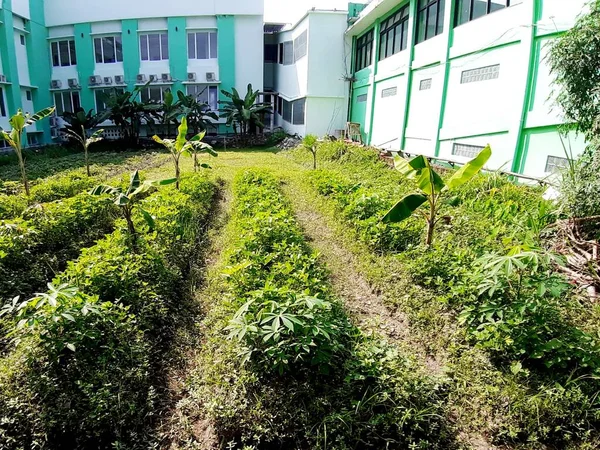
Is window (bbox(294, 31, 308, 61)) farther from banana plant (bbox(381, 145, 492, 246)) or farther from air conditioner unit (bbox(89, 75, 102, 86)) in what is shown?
banana plant (bbox(381, 145, 492, 246))

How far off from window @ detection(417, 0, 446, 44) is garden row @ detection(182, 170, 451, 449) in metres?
12.4

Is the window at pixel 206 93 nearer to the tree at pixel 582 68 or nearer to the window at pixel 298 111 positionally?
the window at pixel 298 111

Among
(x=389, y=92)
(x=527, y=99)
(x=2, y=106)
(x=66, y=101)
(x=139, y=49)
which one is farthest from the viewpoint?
(x=66, y=101)

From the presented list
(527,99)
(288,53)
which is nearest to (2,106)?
(288,53)

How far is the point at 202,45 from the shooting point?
2538 cm

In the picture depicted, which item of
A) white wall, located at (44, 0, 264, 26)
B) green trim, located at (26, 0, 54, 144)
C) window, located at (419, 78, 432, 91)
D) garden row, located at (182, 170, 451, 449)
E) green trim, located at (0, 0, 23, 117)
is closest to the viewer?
garden row, located at (182, 170, 451, 449)

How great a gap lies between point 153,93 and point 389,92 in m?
16.0

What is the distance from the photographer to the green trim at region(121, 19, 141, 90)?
81.6 feet

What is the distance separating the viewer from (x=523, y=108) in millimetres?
9234

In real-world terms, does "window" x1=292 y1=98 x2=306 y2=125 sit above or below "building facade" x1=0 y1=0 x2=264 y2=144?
below

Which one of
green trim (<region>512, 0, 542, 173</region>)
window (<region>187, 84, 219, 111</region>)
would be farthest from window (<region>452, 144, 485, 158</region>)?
window (<region>187, 84, 219, 111</region>)

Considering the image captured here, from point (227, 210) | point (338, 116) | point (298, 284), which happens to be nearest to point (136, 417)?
point (298, 284)

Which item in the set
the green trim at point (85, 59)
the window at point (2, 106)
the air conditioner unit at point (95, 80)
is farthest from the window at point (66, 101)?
the window at point (2, 106)

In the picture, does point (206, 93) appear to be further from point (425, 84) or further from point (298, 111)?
point (425, 84)
